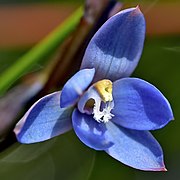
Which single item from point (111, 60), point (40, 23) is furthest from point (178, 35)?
point (111, 60)

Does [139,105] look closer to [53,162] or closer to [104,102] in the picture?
[104,102]

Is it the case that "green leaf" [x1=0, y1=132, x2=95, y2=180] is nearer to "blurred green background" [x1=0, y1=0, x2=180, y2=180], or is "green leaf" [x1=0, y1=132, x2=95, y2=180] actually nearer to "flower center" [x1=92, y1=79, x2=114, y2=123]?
"blurred green background" [x1=0, y1=0, x2=180, y2=180]

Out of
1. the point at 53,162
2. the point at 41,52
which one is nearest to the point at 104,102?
the point at 41,52

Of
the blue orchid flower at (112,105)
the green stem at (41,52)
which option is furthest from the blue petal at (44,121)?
the green stem at (41,52)

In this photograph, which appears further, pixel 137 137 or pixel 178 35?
pixel 178 35

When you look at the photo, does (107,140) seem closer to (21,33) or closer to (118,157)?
(118,157)

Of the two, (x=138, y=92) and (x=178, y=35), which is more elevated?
(x=138, y=92)
